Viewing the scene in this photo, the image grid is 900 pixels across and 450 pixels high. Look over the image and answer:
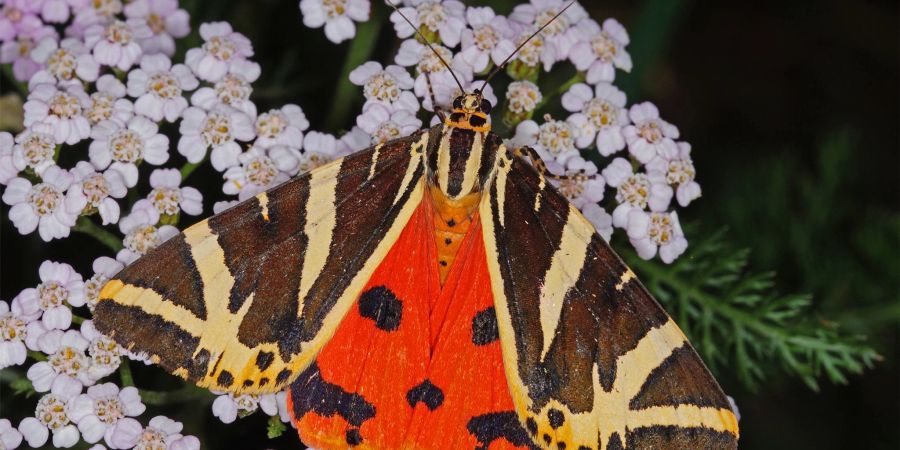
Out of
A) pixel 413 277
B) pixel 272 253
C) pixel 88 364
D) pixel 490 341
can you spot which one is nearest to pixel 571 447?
pixel 490 341

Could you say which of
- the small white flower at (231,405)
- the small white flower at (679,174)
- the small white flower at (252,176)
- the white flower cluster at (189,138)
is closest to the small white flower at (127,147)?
the white flower cluster at (189,138)

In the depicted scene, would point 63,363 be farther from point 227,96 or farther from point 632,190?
point 632,190

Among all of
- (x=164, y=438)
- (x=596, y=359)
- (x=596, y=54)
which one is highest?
(x=596, y=54)

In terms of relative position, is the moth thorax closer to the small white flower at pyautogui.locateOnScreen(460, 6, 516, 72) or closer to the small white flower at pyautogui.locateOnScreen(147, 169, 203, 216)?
the small white flower at pyautogui.locateOnScreen(460, 6, 516, 72)

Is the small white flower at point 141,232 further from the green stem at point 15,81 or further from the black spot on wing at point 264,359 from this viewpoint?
the green stem at point 15,81

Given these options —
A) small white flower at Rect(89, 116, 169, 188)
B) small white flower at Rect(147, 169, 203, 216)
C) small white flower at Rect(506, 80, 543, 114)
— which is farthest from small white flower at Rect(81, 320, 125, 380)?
small white flower at Rect(506, 80, 543, 114)

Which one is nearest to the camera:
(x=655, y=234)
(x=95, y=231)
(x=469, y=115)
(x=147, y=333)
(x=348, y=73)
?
(x=147, y=333)

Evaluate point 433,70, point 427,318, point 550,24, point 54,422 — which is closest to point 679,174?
point 550,24

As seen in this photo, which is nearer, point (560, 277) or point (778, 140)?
point (560, 277)
